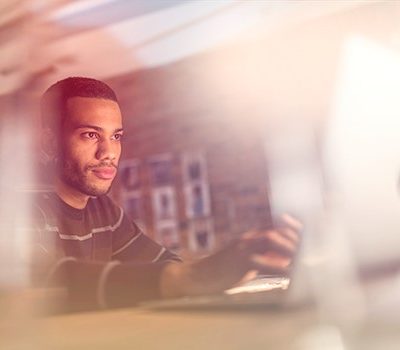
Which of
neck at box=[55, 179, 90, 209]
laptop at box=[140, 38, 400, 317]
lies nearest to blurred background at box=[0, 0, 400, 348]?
laptop at box=[140, 38, 400, 317]

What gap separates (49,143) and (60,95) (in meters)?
0.13

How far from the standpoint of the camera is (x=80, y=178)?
136 cm

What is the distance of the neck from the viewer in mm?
1350

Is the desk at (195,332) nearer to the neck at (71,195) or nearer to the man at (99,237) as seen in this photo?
the man at (99,237)

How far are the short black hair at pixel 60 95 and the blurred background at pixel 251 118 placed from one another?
26mm

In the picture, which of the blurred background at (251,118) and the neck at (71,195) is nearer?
the blurred background at (251,118)

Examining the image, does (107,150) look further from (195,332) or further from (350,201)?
(350,201)

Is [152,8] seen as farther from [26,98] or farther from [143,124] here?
[26,98]

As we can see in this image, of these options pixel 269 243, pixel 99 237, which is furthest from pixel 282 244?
pixel 99 237

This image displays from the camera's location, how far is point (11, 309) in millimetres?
1348

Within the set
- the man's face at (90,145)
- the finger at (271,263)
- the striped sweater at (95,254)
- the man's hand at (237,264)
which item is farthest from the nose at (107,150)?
the finger at (271,263)

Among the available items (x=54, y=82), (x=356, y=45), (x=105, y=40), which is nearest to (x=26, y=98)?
(x=54, y=82)

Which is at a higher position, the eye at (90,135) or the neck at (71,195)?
the eye at (90,135)

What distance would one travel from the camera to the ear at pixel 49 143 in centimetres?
138
